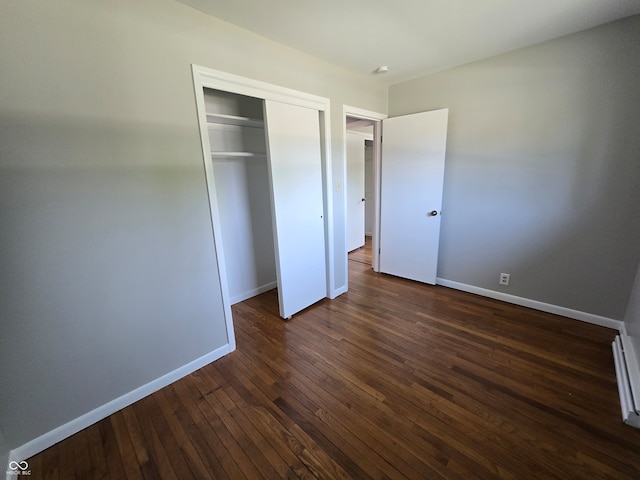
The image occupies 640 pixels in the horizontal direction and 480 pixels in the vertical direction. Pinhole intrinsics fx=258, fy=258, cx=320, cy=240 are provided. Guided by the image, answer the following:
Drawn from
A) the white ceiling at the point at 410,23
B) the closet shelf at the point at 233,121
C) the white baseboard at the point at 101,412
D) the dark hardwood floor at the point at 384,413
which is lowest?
the dark hardwood floor at the point at 384,413

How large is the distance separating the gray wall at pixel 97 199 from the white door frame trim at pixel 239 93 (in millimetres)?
55

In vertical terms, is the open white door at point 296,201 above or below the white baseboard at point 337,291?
above

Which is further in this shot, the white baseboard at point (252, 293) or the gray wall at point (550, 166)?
the white baseboard at point (252, 293)

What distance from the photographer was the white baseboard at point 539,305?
2252 millimetres

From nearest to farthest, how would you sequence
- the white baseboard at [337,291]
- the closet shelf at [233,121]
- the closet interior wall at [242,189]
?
the closet shelf at [233,121] < the closet interior wall at [242,189] < the white baseboard at [337,291]

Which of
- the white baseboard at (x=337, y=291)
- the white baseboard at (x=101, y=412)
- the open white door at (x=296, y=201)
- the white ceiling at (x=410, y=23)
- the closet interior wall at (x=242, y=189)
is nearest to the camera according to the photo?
the white baseboard at (x=101, y=412)

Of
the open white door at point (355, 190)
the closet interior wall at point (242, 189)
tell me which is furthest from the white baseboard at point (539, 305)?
the closet interior wall at point (242, 189)

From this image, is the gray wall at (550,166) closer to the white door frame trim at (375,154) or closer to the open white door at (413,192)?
the open white door at (413,192)

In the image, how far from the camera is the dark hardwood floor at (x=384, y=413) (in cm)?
128

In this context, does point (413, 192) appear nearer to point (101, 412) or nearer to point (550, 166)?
point (550, 166)

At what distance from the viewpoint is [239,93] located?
1887 millimetres

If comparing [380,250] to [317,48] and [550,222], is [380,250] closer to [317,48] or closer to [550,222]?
[550,222]

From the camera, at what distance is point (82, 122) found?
133cm
